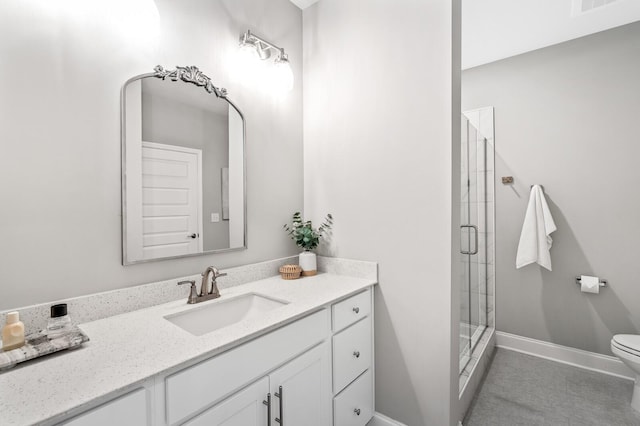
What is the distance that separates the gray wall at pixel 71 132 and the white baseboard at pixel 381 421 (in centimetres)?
133

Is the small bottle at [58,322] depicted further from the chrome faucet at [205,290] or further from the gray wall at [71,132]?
the chrome faucet at [205,290]

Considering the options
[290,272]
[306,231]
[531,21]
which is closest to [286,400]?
[290,272]

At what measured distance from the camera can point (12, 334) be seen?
898 mm

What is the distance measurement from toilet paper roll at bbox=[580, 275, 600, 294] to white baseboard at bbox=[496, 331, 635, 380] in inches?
20.8

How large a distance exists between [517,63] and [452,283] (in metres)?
2.36

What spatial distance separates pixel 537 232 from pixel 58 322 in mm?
3096

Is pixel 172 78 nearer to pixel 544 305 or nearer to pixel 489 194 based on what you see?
pixel 489 194

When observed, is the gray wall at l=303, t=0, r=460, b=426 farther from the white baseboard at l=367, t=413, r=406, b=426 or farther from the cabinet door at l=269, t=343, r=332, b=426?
the cabinet door at l=269, t=343, r=332, b=426

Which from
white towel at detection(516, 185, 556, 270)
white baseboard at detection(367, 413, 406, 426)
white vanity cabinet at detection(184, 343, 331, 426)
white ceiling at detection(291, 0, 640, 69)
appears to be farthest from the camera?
white towel at detection(516, 185, 556, 270)

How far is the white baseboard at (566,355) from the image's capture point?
89.2 inches

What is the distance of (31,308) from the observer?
104cm

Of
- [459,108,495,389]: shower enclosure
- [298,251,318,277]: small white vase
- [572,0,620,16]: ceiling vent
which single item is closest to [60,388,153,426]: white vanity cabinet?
[298,251,318,277]: small white vase

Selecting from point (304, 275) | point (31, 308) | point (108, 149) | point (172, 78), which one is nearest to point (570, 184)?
point (304, 275)

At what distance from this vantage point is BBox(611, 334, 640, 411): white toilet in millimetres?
1848
